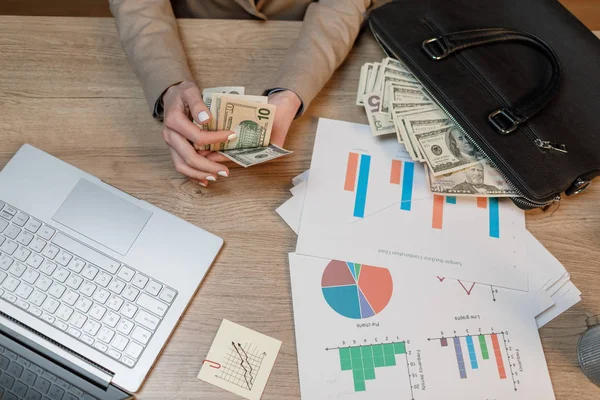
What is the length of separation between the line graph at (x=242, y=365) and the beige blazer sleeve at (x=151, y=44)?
1.50ft

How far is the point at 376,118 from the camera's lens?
0.93 meters

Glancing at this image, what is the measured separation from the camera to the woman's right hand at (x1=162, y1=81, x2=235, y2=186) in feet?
2.67

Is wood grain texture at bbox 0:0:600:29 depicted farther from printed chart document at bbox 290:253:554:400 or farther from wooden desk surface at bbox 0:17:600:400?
printed chart document at bbox 290:253:554:400

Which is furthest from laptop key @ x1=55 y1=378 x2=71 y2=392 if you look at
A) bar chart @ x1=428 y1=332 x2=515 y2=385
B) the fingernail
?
bar chart @ x1=428 y1=332 x2=515 y2=385

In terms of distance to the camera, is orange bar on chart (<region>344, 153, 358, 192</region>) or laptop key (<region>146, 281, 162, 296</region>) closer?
laptop key (<region>146, 281, 162, 296</region>)

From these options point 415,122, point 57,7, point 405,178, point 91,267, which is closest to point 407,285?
point 405,178

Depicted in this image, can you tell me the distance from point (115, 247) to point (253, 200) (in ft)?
0.79

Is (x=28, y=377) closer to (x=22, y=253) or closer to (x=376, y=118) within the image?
(x=22, y=253)

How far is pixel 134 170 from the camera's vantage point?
2.85ft

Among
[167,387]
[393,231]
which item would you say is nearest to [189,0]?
[393,231]

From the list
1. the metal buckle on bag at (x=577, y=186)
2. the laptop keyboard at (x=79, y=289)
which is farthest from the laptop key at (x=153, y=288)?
the metal buckle on bag at (x=577, y=186)

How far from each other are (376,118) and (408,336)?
404mm

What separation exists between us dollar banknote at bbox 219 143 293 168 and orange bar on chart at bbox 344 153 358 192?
0.13 metres

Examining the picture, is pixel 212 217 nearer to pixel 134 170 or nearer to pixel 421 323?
pixel 134 170
